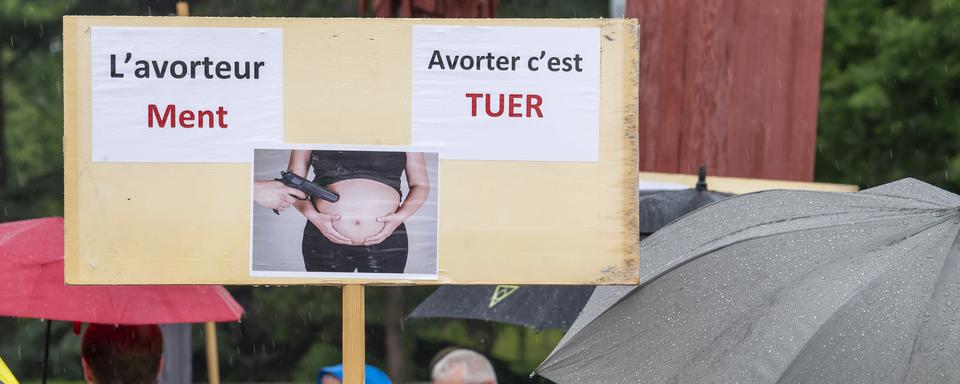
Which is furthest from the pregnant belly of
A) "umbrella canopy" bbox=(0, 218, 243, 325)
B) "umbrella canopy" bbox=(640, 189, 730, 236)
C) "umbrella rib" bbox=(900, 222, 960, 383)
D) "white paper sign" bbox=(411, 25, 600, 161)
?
"umbrella canopy" bbox=(640, 189, 730, 236)

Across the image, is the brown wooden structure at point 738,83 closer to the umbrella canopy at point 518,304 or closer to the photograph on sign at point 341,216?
the umbrella canopy at point 518,304

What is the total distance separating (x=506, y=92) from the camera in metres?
3.68

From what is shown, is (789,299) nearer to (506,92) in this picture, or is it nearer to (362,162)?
(506,92)

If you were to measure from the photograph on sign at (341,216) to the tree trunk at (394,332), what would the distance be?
11646 millimetres

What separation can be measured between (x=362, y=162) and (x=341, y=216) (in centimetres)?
15

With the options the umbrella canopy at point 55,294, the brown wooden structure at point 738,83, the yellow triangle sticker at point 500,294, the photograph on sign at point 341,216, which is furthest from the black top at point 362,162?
the brown wooden structure at point 738,83

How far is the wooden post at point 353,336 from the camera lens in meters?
3.83

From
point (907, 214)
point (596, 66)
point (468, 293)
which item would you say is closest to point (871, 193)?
point (907, 214)

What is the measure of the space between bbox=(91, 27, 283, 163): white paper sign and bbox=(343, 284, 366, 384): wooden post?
0.48 meters

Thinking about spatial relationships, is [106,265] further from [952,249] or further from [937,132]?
[937,132]

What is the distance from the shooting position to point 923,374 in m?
3.30

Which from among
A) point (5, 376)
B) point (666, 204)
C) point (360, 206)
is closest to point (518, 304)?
point (666, 204)

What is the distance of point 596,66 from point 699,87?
431 cm

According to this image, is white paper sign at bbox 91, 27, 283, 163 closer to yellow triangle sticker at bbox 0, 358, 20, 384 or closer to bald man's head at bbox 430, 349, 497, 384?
yellow triangle sticker at bbox 0, 358, 20, 384
